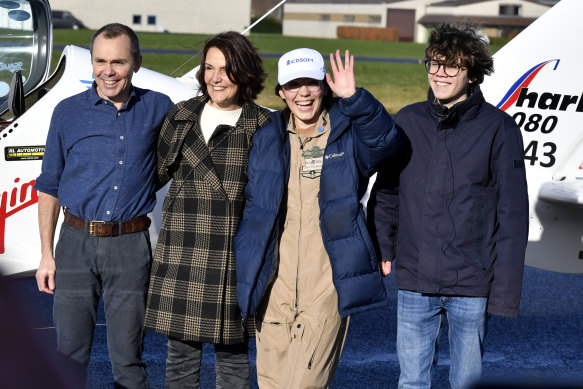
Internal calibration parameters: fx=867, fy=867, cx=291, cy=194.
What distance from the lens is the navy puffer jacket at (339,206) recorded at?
9.82 ft

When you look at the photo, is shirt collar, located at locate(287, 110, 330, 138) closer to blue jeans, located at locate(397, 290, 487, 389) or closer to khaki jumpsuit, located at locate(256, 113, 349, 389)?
khaki jumpsuit, located at locate(256, 113, 349, 389)

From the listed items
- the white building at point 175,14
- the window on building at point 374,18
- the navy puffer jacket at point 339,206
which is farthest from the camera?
the window on building at point 374,18

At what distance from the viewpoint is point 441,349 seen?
16.4ft

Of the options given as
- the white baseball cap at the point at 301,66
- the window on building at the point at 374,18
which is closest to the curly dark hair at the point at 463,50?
the white baseball cap at the point at 301,66

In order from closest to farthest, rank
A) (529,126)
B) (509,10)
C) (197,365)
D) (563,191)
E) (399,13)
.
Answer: (197,365), (563,191), (529,126), (509,10), (399,13)

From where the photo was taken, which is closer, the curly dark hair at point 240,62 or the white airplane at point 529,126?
the curly dark hair at point 240,62

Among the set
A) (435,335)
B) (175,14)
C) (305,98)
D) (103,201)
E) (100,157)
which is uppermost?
(175,14)

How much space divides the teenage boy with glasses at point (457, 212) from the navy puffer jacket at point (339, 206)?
170mm

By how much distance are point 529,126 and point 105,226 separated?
2.69 metres

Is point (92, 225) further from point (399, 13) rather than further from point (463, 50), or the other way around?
point (399, 13)

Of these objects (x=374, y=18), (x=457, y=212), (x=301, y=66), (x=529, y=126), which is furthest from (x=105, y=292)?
(x=374, y=18)

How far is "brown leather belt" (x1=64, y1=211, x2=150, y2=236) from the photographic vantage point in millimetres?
3264

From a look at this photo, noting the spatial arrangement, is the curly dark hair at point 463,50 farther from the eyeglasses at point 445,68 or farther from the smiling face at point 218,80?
the smiling face at point 218,80

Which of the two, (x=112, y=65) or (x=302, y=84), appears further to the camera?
(x=112, y=65)
